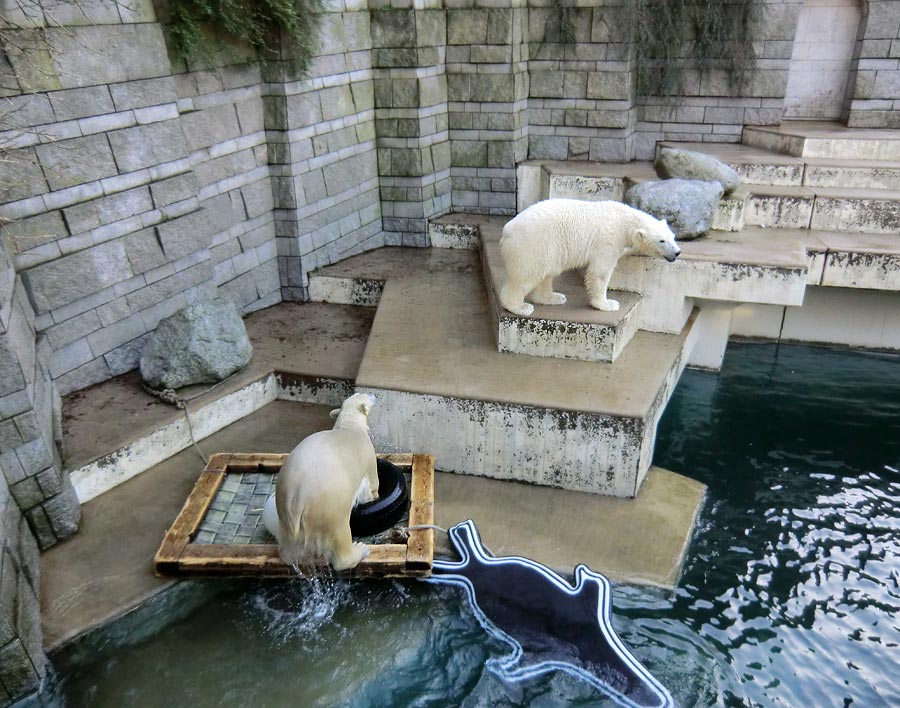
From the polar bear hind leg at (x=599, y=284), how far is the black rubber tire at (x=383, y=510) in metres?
2.12

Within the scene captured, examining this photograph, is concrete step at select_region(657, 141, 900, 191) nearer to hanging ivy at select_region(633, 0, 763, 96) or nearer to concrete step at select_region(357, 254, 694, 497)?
hanging ivy at select_region(633, 0, 763, 96)

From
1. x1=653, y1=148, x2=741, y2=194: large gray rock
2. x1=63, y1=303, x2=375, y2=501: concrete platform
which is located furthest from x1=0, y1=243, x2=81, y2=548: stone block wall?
x1=653, y1=148, x2=741, y2=194: large gray rock

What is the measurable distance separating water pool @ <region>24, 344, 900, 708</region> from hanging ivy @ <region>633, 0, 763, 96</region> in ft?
17.2

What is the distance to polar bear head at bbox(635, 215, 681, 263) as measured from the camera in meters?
5.00

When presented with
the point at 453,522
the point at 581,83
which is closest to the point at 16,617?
the point at 453,522

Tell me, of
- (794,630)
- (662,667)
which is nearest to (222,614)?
(662,667)

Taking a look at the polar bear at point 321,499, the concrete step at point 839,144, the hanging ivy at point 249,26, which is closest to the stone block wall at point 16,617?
the polar bear at point 321,499

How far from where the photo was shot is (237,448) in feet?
16.9

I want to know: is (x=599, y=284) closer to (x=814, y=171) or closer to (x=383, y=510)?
(x=383, y=510)

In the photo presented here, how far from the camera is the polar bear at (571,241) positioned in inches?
193

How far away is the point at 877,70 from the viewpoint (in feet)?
26.0

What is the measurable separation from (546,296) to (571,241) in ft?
1.81

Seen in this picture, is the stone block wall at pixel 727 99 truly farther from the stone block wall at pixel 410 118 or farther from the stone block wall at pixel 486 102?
the stone block wall at pixel 410 118

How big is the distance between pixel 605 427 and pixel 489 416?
82 cm
